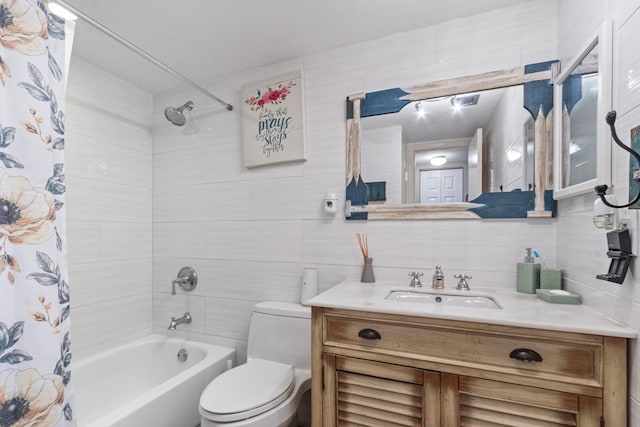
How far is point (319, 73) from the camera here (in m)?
1.81

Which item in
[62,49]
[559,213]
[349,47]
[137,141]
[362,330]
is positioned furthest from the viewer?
[137,141]

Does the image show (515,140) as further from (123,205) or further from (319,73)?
(123,205)

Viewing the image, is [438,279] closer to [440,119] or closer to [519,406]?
[519,406]

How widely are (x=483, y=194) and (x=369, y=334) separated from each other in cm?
88

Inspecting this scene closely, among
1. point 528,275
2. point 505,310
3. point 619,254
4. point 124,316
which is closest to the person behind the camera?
point 619,254

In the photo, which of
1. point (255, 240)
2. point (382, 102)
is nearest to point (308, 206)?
point (255, 240)

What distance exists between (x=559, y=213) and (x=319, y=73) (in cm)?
144

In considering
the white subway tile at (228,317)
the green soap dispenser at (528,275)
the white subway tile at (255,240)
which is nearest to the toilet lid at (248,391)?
the white subway tile at (228,317)

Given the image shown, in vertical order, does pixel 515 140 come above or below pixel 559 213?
above

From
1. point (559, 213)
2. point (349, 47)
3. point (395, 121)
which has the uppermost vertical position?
point (349, 47)

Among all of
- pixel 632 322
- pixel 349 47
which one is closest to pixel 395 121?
pixel 349 47

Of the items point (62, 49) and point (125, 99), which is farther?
point (125, 99)

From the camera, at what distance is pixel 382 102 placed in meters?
1.66

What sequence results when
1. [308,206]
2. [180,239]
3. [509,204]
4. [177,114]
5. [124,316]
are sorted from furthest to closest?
[180,239], [124,316], [177,114], [308,206], [509,204]
